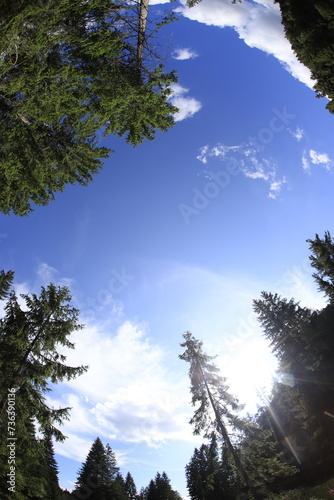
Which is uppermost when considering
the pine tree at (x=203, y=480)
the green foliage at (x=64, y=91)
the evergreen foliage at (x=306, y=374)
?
the green foliage at (x=64, y=91)

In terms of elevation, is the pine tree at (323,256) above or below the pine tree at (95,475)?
above

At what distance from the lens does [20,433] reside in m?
9.25

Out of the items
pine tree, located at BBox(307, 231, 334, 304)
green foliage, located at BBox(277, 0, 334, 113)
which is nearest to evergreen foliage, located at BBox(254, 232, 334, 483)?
pine tree, located at BBox(307, 231, 334, 304)

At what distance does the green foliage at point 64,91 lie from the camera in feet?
17.5

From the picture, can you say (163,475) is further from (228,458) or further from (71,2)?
(71,2)

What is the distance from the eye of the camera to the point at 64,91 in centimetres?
627

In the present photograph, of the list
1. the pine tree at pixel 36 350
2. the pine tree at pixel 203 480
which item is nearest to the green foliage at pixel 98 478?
the pine tree at pixel 203 480

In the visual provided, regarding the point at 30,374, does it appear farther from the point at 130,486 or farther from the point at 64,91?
the point at 130,486

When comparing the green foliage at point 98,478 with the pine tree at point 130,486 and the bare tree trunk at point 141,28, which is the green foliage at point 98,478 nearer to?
the pine tree at point 130,486

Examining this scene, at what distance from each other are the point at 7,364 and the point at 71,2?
12472mm

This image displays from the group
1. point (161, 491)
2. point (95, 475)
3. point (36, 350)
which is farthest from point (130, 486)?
point (36, 350)

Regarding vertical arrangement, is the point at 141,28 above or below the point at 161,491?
above

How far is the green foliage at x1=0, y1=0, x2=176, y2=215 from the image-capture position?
5.32 metres

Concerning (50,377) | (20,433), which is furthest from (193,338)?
(20,433)
